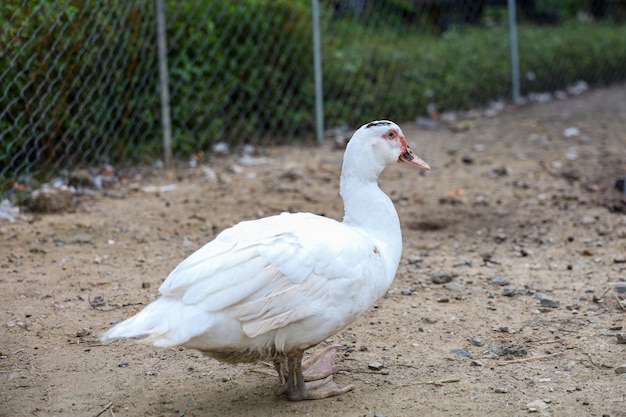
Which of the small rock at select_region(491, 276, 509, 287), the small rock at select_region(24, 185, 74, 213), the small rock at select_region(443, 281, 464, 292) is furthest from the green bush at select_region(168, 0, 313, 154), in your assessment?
the small rock at select_region(491, 276, 509, 287)

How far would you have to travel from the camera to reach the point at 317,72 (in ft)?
23.4

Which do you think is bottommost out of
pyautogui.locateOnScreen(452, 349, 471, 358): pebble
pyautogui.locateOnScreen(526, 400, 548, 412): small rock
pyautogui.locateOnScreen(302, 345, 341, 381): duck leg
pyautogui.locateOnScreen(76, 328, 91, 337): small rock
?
pyautogui.locateOnScreen(76, 328, 91, 337): small rock

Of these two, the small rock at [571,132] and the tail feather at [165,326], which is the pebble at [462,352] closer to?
the tail feather at [165,326]

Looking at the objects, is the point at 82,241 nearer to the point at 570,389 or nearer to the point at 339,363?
the point at 339,363

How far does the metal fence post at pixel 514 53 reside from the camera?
29.3 feet

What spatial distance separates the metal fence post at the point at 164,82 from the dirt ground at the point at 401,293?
275 mm

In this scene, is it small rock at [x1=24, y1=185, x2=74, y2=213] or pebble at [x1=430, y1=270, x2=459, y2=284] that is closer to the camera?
pebble at [x1=430, y1=270, x2=459, y2=284]

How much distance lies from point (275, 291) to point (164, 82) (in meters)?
3.75

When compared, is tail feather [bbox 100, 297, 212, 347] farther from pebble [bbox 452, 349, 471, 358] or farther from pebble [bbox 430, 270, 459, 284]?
pebble [bbox 430, 270, 459, 284]

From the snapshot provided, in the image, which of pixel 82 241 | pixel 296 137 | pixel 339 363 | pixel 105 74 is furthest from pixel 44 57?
pixel 339 363

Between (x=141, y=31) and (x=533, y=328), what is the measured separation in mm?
3944

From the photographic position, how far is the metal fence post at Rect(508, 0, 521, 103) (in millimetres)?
8945

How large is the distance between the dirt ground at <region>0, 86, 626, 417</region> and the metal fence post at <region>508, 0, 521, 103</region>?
237cm

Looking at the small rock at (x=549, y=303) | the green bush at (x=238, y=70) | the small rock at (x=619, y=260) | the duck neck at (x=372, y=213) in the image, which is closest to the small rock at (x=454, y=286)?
the small rock at (x=549, y=303)
